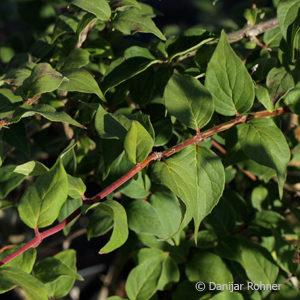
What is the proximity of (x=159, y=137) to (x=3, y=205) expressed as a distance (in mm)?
374

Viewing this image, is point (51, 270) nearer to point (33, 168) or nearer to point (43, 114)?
point (33, 168)

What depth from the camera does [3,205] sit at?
0.91m

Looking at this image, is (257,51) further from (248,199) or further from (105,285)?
(105,285)

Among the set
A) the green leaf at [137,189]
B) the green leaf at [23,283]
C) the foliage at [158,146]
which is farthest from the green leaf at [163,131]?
the green leaf at [23,283]

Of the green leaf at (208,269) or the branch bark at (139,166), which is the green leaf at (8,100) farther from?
the green leaf at (208,269)

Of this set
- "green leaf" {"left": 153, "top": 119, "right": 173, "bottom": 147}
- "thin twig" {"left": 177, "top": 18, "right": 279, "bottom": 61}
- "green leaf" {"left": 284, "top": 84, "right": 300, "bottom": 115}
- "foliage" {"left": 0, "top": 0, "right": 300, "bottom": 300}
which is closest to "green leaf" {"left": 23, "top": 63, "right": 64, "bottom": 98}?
"foliage" {"left": 0, "top": 0, "right": 300, "bottom": 300}

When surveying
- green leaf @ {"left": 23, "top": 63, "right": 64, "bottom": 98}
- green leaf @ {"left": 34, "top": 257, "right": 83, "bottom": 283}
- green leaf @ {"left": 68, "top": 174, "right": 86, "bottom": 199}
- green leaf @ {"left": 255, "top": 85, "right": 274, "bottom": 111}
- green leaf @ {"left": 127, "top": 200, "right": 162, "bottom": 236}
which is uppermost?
green leaf @ {"left": 23, "top": 63, "right": 64, "bottom": 98}

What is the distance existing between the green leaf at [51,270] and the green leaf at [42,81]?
308mm

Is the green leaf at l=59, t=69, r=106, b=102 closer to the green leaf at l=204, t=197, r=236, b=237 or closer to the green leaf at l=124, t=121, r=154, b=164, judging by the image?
the green leaf at l=124, t=121, r=154, b=164

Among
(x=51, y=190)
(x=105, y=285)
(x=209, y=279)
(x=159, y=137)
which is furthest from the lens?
(x=105, y=285)

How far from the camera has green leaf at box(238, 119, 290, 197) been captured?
687 millimetres

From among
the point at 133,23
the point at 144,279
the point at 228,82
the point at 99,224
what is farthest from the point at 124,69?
the point at 144,279

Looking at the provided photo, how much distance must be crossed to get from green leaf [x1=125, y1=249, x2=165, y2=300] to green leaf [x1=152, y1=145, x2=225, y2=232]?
9.8 inches

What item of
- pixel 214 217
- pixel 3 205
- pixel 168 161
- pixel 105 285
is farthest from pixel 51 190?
pixel 105 285
